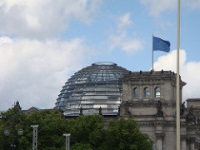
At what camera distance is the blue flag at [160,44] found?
358 ft

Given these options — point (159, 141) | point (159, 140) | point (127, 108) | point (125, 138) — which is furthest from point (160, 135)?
point (125, 138)

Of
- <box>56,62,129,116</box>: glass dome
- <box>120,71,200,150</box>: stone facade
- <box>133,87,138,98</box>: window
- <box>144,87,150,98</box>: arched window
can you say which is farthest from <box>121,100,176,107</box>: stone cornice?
<box>56,62,129,116</box>: glass dome

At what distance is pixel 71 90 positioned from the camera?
188375 mm

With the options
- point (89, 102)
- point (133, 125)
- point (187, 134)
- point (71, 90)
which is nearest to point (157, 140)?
point (187, 134)

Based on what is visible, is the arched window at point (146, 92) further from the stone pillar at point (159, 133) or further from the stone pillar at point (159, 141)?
A: the stone pillar at point (159, 141)

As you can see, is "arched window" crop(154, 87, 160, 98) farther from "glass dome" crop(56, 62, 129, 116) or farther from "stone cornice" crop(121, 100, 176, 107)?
"glass dome" crop(56, 62, 129, 116)

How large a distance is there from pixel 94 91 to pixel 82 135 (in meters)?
56.8

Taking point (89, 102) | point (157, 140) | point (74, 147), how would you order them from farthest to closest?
point (89, 102), point (157, 140), point (74, 147)

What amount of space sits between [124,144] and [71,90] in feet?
240

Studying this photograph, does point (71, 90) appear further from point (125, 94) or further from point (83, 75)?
point (125, 94)

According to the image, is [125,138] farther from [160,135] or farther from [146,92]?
[146,92]

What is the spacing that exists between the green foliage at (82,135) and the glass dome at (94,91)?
48184 mm

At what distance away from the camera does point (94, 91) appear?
178875 mm

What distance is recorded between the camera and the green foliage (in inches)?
4606
